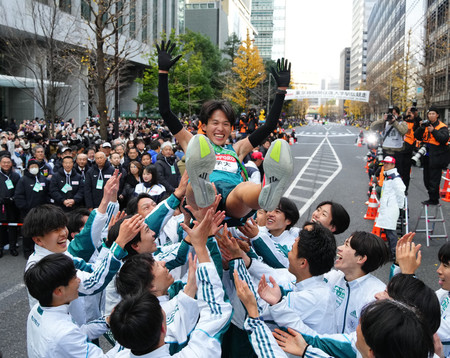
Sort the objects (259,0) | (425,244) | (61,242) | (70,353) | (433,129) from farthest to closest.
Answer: (259,0) → (433,129) → (425,244) → (61,242) → (70,353)

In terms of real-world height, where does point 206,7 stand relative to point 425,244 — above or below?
above

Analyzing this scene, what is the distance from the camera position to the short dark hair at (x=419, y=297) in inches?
93.6

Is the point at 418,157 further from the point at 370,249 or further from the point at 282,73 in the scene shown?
the point at 370,249

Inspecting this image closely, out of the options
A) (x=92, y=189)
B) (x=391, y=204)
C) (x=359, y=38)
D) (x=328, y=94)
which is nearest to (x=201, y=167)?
(x=391, y=204)

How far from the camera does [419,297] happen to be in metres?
2.41

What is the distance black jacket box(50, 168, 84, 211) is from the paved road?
1.31 meters

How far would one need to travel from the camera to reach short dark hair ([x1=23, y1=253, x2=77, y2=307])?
2602 millimetres

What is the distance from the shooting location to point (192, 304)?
2562mm

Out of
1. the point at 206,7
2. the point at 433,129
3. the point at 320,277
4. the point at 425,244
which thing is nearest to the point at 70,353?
the point at 320,277

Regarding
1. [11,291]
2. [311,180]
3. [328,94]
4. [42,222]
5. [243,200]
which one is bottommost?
[11,291]

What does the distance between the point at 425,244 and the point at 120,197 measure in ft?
20.3

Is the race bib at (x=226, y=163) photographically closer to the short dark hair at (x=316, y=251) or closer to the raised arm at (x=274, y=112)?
the raised arm at (x=274, y=112)

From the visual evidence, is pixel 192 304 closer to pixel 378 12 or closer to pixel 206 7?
pixel 206 7

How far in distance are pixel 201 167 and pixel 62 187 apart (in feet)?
20.2
